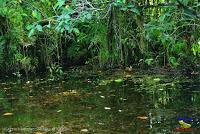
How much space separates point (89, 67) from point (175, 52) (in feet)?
6.57

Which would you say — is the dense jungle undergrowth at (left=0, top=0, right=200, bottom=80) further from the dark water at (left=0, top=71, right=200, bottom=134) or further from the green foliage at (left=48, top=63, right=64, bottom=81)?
the dark water at (left=0, top=71, right=200, bottom=134)

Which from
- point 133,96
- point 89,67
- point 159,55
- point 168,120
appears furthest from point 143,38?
point 168,120

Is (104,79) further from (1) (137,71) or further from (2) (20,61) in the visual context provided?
(2) (20,61)

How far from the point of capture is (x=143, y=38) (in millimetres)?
8586

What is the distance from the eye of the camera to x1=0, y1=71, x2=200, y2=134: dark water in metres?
4.54

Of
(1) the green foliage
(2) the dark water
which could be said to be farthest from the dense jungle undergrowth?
(2) the dark water

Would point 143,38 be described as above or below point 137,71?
above

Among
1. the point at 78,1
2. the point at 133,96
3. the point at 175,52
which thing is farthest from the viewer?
the point at 175,52

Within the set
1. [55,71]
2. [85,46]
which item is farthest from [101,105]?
[85,46]

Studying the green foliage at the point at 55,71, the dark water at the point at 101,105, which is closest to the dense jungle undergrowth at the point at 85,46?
the green foliage at the point at 55,71

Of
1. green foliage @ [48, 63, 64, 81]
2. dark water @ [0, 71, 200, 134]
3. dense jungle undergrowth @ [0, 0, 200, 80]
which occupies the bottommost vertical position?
dark water @ [0, 71, 200, 134]

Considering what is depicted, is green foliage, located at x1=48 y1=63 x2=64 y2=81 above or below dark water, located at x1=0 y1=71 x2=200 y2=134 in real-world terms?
above

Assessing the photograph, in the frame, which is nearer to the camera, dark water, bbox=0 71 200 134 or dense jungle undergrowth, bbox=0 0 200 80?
dark water, bbox=0 71 200 134

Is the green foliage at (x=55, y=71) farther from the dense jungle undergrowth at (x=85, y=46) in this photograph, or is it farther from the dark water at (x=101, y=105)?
the dark water at (x=101, y=105)
